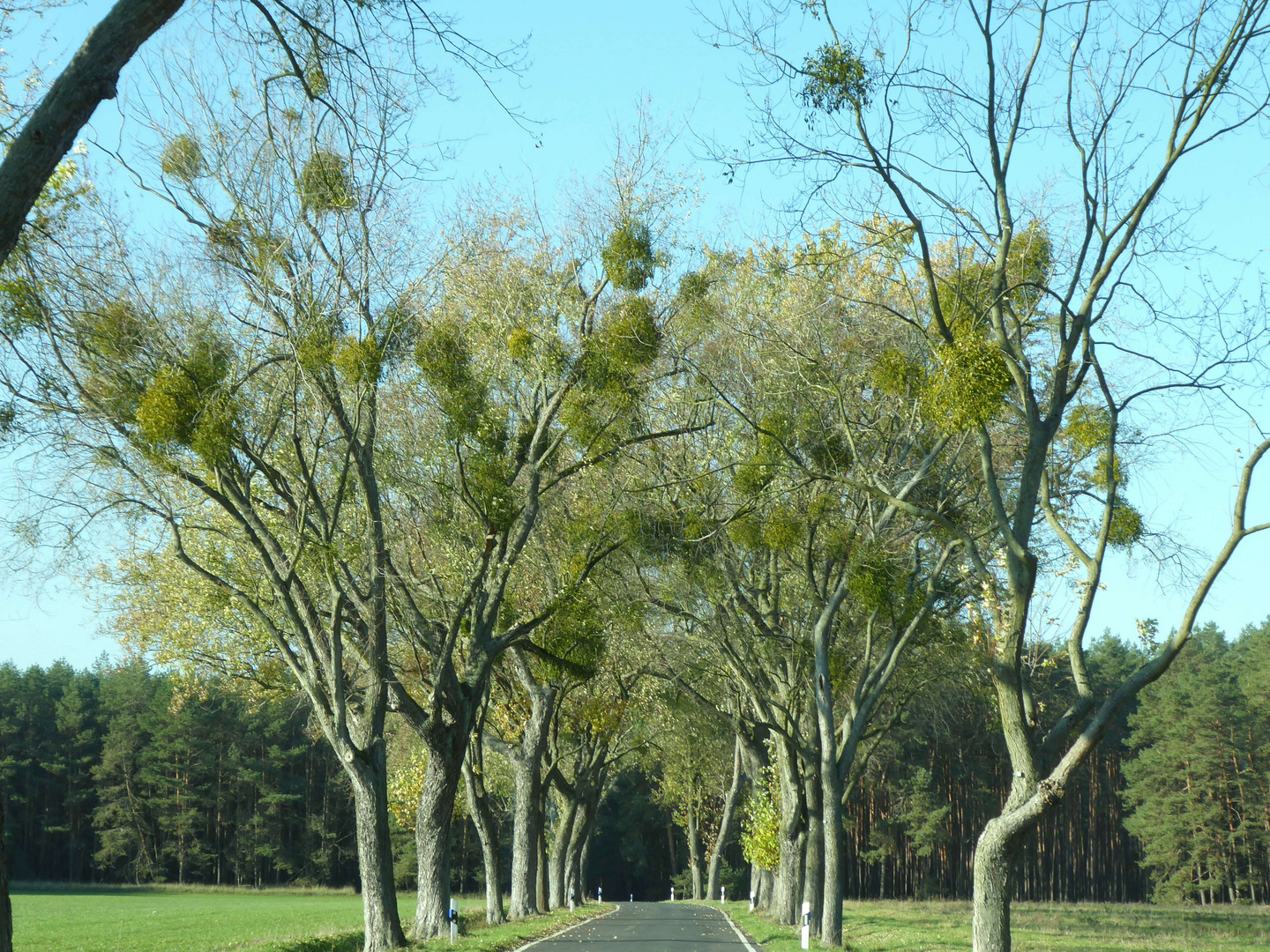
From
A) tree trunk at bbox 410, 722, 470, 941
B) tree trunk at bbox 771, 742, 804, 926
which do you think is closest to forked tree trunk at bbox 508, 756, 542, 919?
tree trunk at bbox 771, 742, 804, 926

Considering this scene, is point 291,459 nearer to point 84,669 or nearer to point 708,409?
point 708,409

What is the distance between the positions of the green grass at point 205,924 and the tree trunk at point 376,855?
710 millimetres

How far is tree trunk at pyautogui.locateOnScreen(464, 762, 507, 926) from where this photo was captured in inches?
975

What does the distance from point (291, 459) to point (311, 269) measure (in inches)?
125

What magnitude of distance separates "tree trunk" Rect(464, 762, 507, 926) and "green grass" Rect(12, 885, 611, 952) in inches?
20.2

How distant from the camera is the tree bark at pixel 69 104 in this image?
5.17 metres

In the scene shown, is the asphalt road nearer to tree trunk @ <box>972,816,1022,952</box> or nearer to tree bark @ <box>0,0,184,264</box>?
tree trunk @ <box>972,816,1022,952</box>

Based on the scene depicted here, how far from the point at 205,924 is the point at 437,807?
24706 millimetres

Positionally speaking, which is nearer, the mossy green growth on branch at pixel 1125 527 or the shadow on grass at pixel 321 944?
the mossy green growth on branch at pixel 1125 527

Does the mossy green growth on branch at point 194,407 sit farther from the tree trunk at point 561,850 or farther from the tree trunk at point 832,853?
the tree trunk at point 561,850

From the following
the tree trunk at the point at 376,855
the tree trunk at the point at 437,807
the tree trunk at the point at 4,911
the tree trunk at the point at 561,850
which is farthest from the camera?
the tree trunk at the point at 561,850

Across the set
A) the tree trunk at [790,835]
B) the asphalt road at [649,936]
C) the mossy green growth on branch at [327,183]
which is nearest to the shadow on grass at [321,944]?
the asphalt road at [649,936]

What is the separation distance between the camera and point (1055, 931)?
83.1ft

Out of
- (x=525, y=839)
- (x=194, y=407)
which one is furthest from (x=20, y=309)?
(x=525, y=839)
